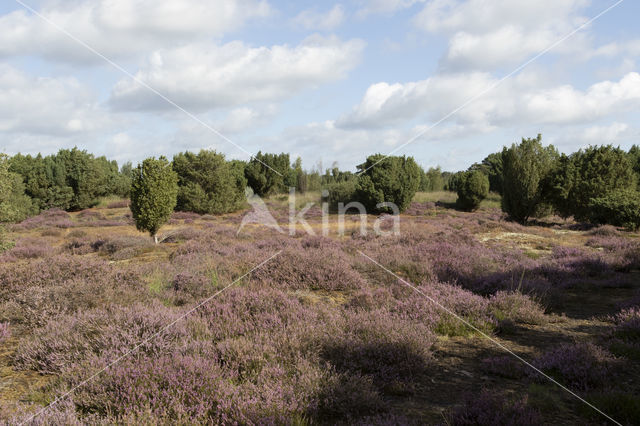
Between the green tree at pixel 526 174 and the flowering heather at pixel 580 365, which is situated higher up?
the green tree at pixel 526 174

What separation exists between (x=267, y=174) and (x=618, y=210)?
3892cm

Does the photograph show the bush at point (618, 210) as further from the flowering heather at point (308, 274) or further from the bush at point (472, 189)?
the flowering heather at point (308, 274)

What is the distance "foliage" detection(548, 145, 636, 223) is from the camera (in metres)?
21.8

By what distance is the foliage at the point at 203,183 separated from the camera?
32.4 metres

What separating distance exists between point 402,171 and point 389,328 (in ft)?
100

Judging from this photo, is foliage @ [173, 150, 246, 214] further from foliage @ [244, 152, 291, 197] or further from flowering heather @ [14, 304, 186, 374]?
flowering heather @ [14, 304, 186, 374]

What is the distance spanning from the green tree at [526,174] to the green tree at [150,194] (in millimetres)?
20803

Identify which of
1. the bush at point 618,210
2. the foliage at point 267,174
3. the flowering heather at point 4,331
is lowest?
the flowering heather at point 4,331

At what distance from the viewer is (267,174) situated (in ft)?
163

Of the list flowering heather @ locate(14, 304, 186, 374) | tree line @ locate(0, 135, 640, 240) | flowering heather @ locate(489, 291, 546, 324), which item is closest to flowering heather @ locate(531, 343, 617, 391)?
flowering heather @ locate(489, 291, 546, 324)

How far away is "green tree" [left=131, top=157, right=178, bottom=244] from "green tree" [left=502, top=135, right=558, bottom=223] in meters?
20.8

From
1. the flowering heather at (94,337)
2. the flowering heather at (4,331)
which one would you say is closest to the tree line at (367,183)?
the flowering heather at (4,331)

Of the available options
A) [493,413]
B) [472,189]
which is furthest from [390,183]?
[493,413]

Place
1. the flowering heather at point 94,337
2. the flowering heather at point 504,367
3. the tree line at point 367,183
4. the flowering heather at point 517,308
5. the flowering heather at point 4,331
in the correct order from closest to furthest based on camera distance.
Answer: the flowering heather at point 504,367, the flowering heather at point 94,337, the flowering heather at point 4,331, the flowering heather at point 517,308, the tree line at point 367,183
